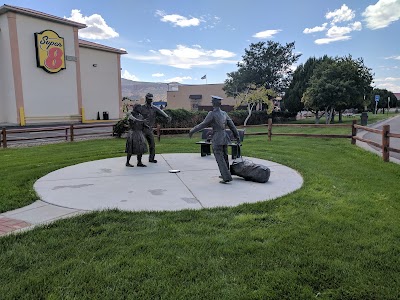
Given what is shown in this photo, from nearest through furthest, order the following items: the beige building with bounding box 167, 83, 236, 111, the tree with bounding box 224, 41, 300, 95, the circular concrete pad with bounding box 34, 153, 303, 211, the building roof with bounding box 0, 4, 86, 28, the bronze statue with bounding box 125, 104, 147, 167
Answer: the circular concrete pad with bounding box 34, 153, 303, 211
the bronze statue with bounding box 125, 104, 147, 167
the building roof with bounding box 0, 4, 86, 28
the tree with bounding box 224, 41, 300, 95
the beige building with bounding box 167, 83, 236, 111

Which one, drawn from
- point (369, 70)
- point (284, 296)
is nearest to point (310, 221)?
point (284, 296)

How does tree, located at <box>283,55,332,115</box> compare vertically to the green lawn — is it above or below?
above

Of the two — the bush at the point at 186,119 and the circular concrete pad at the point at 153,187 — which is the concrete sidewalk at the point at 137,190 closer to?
the circular concrete pad at the point at 153,187

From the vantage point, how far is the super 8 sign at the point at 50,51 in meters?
26.9

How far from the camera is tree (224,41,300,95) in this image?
140 ft

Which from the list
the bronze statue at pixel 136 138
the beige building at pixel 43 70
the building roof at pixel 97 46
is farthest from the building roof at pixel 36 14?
the bronze statue at pixel 136 138

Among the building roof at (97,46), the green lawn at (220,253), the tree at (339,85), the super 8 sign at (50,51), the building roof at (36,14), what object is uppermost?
the building roof at (36,14)

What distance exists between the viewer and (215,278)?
292cm

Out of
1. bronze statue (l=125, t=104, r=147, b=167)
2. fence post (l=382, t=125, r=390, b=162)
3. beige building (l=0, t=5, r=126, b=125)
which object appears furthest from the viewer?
beige building (l=0, t=5, r=126, b=125)

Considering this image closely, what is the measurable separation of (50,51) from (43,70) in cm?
174

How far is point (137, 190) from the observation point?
597 centimetres

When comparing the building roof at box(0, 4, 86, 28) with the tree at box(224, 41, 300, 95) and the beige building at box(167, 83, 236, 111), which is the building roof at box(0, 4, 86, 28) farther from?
the beige building at box(167, 83, 236, 111)

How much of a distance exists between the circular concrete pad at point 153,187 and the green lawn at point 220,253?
438 millimetres

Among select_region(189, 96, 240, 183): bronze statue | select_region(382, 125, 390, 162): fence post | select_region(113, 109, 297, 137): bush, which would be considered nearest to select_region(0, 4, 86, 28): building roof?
select_region(113, 109, 297, 137): bush
